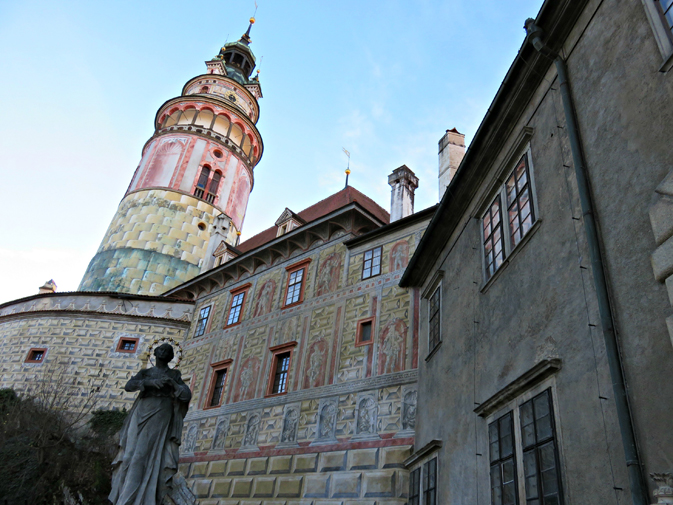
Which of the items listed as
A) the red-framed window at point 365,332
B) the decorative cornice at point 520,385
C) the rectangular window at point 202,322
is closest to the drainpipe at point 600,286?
the decorative cornice at point 520,385

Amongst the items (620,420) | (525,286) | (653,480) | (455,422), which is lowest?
(653,480)

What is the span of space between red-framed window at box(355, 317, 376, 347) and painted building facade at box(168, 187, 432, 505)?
33mm

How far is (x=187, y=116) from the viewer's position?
33.3 m

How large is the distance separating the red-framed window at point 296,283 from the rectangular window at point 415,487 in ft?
22.7

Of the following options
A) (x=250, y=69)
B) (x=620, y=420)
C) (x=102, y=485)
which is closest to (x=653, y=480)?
(x=620, y=420)

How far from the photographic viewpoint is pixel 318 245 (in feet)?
53.7

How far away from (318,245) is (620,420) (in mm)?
12766

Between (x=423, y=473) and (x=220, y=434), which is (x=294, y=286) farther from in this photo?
(x=423, y=473)

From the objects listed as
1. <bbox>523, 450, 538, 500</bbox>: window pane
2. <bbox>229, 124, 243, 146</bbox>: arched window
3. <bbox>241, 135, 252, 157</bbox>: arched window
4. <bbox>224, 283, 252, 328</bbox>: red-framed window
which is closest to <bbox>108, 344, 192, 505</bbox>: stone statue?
<bbox>523, 450, 538, 500</bbox>: window pane

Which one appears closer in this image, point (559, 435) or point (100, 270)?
point (559, 435)

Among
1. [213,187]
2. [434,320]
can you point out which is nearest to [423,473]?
[434,320]

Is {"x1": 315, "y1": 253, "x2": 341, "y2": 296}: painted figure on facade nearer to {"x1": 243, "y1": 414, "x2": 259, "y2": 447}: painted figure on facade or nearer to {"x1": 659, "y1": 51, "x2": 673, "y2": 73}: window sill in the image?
{"x1": 243, "y1": 414, "x2": 259, "y2": 447}: painted figure on facade

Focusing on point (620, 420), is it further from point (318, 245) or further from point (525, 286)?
point (318, 245)

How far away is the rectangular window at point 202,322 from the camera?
19.1m
